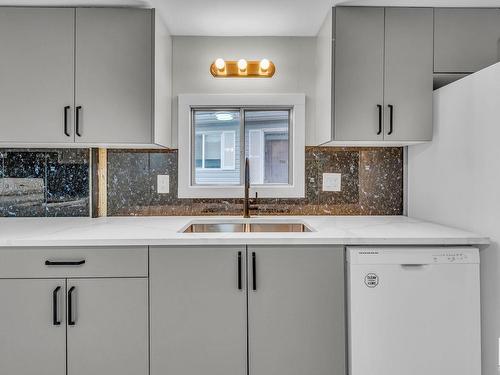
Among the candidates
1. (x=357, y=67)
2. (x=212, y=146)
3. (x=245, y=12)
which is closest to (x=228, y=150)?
(x=212, y=146)

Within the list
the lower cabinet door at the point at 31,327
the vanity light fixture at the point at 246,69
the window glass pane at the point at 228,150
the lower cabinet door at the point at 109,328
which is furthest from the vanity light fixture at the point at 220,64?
the window glass pane at the point at 228,150

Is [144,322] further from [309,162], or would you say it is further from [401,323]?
[309,162]

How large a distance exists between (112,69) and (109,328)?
1.30m

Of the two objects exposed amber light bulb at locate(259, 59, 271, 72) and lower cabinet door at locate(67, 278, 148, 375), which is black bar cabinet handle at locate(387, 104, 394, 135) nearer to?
exposed amber light bulb at locate(259, 59, 271, 72)

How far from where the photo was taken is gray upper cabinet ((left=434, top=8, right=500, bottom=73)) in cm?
194

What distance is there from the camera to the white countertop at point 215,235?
158cm

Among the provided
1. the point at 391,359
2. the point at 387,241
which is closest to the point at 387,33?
the point at 387,241

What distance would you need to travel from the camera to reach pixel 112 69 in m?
1.90

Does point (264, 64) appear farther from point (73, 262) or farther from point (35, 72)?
point (73, 262)

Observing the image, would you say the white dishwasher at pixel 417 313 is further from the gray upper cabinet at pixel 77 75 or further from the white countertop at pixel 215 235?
the gray upper cabinet at pixel 77 75

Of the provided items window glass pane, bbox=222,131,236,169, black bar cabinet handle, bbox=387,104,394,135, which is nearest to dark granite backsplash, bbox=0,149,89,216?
black bar cabinet handle, bbox=387,104,394,135

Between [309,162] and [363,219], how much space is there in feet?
1.63

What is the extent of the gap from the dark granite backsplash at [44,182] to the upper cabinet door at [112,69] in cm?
48

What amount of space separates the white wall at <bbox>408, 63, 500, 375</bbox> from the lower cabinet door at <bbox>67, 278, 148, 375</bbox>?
154 cm
